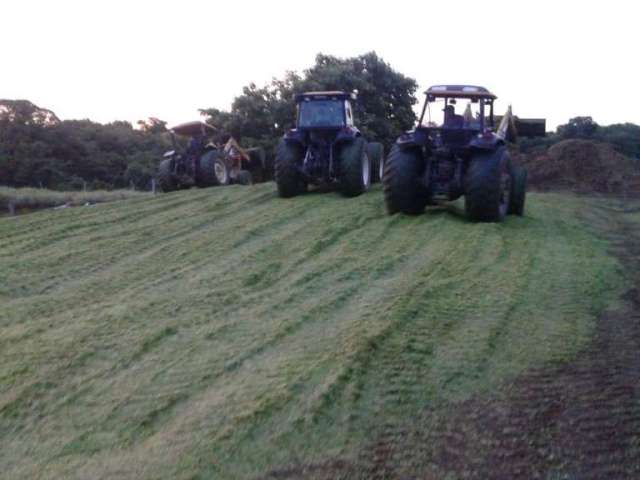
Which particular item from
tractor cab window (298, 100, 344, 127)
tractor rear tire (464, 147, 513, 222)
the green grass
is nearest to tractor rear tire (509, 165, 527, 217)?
tractor rear tire (464, 147, 513, 222)

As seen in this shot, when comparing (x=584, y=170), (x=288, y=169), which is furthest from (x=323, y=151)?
(x=584, y=170)

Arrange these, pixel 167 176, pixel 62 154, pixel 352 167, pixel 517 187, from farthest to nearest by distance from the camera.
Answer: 1. pixel 62 154
2. pixel 167 176
3. pixel 352 167
4. pixel 517 187

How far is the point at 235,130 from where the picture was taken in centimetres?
3191

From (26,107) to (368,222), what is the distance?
99.5 ft

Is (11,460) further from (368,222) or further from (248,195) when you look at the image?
(248,195)

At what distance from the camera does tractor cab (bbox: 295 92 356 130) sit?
18.5 metres

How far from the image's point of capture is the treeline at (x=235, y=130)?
103ft

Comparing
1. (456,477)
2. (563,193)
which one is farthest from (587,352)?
(563,193)

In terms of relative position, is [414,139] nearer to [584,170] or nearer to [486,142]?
[486,142]

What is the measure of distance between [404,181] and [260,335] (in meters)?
7.60

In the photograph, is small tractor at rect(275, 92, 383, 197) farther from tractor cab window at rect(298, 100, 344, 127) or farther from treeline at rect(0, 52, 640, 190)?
treeline at rect(0, 52, 640, 190)

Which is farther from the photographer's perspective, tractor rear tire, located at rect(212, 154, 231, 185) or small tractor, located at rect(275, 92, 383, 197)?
tractor rear tire, located at rect(212, 154, 231, 185)

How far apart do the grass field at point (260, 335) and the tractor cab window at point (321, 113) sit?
19.1 feet

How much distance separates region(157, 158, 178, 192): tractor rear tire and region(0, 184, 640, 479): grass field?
9471 millimetres
